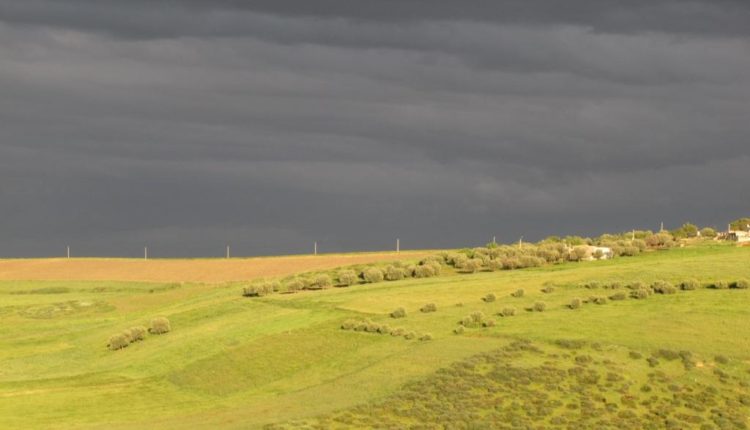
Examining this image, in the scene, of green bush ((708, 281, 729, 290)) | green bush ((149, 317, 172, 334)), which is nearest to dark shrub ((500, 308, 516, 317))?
green bush ((708, 281, 729, 290))

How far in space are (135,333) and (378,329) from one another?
24.0 m

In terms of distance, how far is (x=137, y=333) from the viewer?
296 ft

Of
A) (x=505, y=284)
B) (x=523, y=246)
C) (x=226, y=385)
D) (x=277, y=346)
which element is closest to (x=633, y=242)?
(x=523, y=246)

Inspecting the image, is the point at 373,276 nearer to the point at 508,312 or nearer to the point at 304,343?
the point at 508,312

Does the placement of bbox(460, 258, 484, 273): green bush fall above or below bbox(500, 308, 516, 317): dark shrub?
above

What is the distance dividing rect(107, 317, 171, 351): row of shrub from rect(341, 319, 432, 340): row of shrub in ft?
63.2

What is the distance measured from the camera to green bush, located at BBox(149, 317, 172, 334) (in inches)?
3600

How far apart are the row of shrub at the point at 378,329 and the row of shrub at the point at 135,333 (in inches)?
758

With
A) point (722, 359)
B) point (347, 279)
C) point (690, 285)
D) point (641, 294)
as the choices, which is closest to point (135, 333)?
point (347, 279)

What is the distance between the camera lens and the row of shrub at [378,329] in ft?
246

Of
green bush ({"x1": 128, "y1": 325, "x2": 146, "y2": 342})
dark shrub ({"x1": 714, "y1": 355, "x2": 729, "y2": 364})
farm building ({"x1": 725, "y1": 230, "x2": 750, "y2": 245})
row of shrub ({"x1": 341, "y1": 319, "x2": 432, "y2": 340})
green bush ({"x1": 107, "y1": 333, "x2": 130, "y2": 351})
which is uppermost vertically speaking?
farm building ({"x1": 725, "y1": 230, "x2": 750, "y2": 245})

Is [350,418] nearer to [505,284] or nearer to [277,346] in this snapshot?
[277,346]

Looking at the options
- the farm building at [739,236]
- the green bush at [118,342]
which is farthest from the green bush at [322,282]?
the farm building at [739,236]

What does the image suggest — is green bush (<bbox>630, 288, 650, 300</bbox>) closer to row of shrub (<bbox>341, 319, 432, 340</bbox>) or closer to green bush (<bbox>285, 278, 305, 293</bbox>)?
row of shrub (<bbox>341, 319, 432, 340</bbox>)
